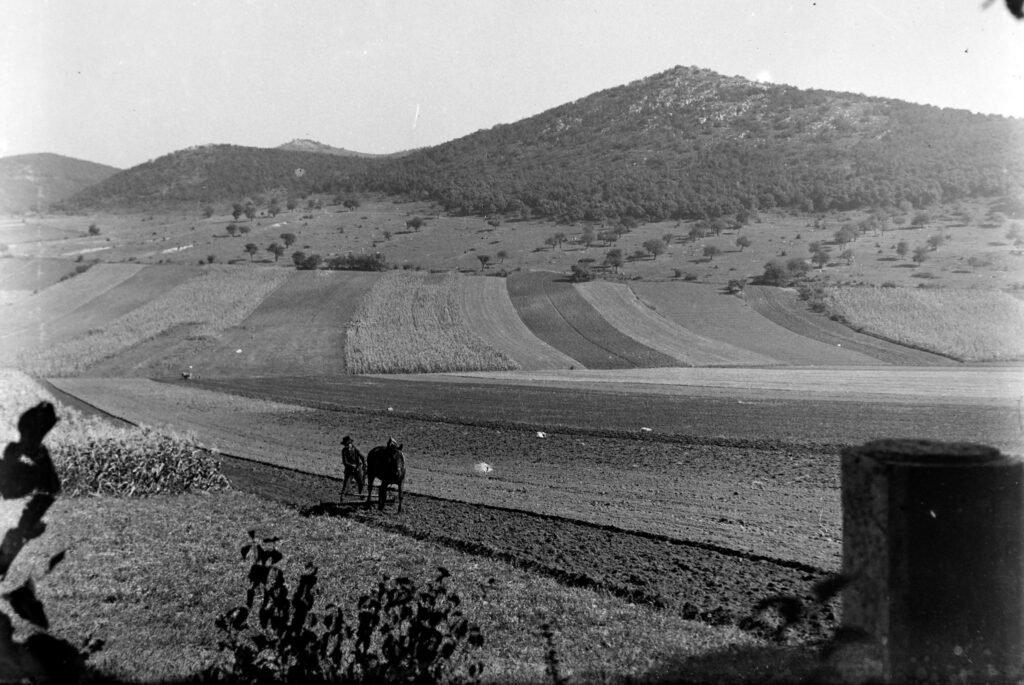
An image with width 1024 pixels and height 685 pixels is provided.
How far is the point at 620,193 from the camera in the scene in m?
106

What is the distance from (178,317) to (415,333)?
685 inches

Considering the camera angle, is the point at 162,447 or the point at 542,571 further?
the point at 162,447

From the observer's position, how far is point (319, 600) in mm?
8305

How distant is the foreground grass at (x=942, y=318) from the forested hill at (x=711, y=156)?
30.8 metres

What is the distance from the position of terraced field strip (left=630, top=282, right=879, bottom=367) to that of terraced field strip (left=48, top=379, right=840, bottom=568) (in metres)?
29.9

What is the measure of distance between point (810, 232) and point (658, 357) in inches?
1613

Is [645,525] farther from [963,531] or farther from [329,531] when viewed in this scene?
[963,531]

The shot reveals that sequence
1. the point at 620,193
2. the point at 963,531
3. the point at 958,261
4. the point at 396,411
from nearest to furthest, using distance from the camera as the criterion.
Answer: the point at 963,531 < the point at 396,411 < the point at 958,261 < the point at 620,193

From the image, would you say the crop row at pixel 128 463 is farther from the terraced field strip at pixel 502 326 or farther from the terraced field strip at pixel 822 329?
the terraced field strip at pixel 822 329

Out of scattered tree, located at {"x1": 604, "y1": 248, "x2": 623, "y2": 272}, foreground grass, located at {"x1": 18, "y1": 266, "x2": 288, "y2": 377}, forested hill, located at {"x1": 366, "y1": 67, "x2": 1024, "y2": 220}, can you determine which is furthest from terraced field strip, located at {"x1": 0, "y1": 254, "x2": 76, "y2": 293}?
forested hill, located at {"x1": 366, "y1": 67, "x2": 1024, "y2": 220}

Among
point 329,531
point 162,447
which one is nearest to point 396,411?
point 162,447

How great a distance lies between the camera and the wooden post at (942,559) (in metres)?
3.11

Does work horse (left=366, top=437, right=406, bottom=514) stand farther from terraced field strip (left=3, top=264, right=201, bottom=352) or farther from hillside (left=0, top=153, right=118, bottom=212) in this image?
hillside (left=0, top=153, right=118, bottom=212)

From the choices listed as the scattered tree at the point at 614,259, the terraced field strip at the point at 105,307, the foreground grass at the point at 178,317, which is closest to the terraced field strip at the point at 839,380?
the foreground grass at the point at 178,317
